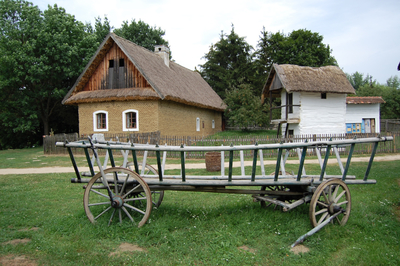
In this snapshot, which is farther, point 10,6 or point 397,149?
point 10,6

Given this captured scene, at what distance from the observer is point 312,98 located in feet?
67.6

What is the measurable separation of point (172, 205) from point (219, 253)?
1.99 m

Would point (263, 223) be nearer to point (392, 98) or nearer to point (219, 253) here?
point (219, 253)

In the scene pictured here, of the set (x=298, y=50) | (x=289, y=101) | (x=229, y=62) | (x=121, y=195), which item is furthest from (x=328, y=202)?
(x=229, y=62)

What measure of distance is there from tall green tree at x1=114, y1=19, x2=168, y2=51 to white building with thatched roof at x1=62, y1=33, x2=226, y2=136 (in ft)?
51.8

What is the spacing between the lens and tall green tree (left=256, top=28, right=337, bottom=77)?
34.2m

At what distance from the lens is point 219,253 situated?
3.70m

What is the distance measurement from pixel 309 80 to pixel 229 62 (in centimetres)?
1967

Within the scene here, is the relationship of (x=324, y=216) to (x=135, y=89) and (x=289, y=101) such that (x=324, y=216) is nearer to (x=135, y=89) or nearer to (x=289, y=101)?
(x=135, y=89)

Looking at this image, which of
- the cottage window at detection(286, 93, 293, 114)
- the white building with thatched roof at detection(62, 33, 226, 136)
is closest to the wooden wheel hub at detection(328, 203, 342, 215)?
the white building with thatched roof at detection(62, 33, 226, 136)

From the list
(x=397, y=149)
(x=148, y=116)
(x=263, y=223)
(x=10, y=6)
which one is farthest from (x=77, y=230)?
(x=10, y=6)

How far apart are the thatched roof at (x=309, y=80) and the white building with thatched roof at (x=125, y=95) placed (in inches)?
261

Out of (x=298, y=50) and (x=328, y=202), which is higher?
(x=298, y=50)

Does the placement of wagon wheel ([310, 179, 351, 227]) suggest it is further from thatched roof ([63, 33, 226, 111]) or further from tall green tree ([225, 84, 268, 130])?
tall green tree ([225, 84, 268, 130])
